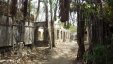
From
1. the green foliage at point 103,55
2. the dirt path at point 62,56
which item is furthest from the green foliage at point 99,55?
the dirt path at point 62,56

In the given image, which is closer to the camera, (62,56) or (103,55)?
(103,55)

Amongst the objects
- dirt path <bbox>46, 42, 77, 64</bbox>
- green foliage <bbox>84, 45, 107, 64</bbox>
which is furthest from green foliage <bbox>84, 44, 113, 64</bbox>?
dirt path <bbox>46, 42, 77, 64</bbox>

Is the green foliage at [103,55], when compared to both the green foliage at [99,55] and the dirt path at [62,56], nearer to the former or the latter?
the green foliage at [99,55]

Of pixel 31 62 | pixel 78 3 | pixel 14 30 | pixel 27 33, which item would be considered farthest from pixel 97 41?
pixel 27 33

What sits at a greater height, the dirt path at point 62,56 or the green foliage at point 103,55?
the green foliage at point 103,55

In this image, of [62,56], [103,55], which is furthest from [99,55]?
[62,56]

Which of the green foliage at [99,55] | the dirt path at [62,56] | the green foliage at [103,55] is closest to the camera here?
the green foliage at [103,55]

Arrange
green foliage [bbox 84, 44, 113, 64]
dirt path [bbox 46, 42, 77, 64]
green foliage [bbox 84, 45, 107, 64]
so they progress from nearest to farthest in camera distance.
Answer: green foliage [bbox 84, 44, 113, 64] < green foliage [bbox 84, 45, 107, 64] < dirt path [bbox 46, 42, 77, 64]

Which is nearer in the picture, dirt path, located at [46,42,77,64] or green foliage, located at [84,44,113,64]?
green foliage, located at [84,44,113,64]

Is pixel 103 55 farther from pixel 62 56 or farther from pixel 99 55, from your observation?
pixel 62 56

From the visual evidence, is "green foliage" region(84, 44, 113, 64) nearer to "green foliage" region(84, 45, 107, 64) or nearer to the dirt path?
"green foliage" region(84, 45, 107, 64)

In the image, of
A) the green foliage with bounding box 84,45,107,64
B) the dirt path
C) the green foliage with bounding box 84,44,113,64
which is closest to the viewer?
the green foliage with bounding box 84,44,113,64

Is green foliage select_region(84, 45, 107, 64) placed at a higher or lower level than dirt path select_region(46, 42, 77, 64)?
higher

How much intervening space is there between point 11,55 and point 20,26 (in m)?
3.22
